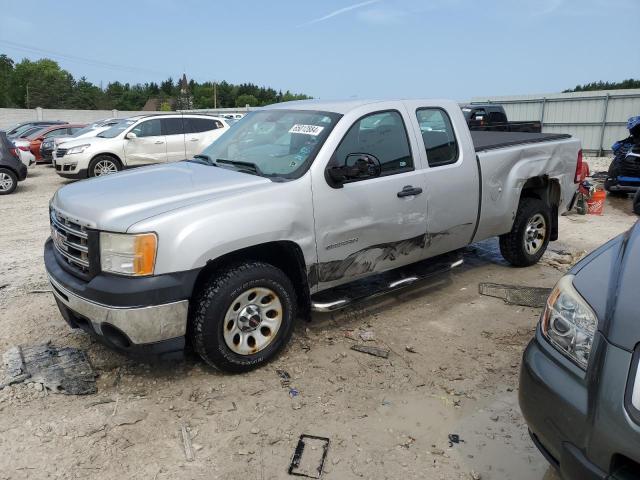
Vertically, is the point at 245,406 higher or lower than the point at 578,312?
lower

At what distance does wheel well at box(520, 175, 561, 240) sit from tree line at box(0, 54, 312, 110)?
55.5 metres

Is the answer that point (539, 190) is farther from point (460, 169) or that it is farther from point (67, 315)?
point (67, 315)

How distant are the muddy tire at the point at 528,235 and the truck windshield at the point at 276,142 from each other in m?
2.75

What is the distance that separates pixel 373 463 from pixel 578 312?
134cm

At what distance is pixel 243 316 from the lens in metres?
3.46

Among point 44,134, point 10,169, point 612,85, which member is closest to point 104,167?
point 10,169

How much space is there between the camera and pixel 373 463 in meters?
2.72

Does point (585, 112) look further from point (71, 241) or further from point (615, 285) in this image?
point (71, 241)

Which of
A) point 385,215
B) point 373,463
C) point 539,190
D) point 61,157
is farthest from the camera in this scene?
point 61,157

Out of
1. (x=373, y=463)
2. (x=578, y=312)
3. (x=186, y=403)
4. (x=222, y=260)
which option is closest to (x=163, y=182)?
(x=222, y=260)

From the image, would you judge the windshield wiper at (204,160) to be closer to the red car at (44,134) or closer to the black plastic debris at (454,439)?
the black plastic debris at (454,439)

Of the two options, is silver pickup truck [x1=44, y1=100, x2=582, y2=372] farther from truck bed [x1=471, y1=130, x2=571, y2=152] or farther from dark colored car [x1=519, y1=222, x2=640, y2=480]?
dark colored car [x1=519, y1=222, x2=640, y2=480]

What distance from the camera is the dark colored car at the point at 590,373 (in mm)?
1736

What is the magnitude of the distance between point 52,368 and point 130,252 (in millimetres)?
1303
